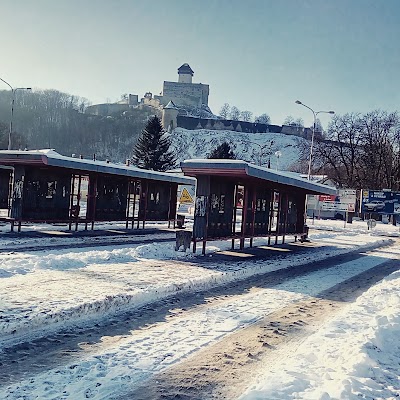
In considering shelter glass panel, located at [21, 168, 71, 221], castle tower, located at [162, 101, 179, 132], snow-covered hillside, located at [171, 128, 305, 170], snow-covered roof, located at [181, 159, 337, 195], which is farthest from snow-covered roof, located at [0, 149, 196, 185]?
castle tower, located at [162, 101, 179, 132]

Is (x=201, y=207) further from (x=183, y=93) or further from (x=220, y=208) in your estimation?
(x=183, y=93)

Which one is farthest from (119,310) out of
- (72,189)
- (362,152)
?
(362,152)

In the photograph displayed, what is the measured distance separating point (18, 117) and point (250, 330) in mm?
127633

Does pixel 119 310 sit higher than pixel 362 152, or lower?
lower

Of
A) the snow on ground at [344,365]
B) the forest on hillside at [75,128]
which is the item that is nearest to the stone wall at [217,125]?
the forest on hillside at [75,128]

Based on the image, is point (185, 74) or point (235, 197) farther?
point (185, 74)

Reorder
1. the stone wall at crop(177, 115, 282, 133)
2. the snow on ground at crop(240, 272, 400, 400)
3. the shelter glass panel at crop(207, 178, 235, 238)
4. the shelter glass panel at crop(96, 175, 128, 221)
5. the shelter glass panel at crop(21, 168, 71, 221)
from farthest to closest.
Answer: the stone wall at crop(177, 115, 282, 133)
the shelter glass panel at crop(96, 175, 128, 221)
the shelter glass panel at crop(21, 168, 71, 221)
the shelter glass panel at crop(207, 178, 235, 238)
the snow on ground at crop(240, 272, 400, 400)

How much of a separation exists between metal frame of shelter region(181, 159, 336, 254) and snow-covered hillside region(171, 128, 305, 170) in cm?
8891

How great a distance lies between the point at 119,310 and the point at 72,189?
14.1 meters

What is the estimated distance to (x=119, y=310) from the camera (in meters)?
7.88

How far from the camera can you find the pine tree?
60.3m

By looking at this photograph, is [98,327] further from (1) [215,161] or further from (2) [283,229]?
(2) [283,229]

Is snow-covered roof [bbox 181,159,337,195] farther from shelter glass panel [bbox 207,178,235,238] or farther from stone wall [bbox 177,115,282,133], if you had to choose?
stone wall [bbox 177,115,282,133]

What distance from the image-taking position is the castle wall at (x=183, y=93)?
138 m
